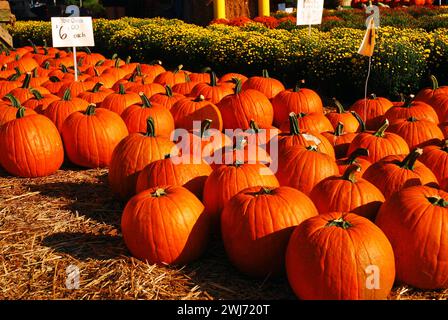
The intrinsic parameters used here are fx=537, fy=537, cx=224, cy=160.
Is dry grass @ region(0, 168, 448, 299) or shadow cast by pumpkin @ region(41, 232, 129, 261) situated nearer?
dry grass @ region(0, 168, 448, 299)

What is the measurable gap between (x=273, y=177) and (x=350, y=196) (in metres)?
0.57

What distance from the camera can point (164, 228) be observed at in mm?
3092

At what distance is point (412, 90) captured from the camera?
24.4ft

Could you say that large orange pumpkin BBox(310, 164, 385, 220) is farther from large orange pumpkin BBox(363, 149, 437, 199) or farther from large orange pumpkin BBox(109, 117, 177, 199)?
large orange pumpkin BBox(109, 117, 177, 199)

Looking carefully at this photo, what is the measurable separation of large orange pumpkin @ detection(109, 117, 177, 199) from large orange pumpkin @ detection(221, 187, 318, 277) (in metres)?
1.15

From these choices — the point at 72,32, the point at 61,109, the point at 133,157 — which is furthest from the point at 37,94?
the point at 133,157

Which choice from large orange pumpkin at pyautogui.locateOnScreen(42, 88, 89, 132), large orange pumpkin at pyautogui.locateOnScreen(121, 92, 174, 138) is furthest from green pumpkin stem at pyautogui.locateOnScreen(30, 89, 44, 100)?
large orange pumpkin at pyautogui.locateOnScreen(121, 92, 174, 138)

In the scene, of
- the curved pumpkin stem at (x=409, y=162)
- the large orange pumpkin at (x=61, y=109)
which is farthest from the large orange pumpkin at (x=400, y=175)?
the large orange pumpkin at (x=61, y=109)

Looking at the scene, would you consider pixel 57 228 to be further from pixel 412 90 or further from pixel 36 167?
pixel 412 90

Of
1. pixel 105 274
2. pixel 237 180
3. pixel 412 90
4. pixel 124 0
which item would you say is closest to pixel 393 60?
pixel 412 90

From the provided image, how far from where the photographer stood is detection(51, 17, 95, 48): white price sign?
22.2ft

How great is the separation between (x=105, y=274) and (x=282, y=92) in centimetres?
347
